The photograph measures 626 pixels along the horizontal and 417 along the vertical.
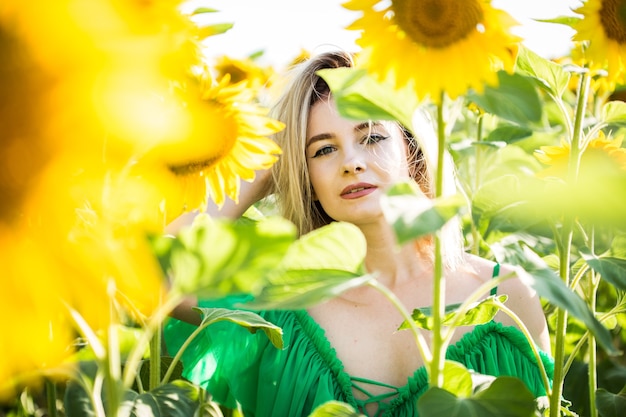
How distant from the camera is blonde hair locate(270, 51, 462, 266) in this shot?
1.49 metres

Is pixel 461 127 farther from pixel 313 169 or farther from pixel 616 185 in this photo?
pixel 616 185

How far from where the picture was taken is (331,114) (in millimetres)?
1436

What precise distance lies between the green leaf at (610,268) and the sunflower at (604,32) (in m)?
0.19

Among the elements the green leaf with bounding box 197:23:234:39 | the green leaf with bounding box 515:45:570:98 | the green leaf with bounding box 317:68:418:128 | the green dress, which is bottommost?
the green dress

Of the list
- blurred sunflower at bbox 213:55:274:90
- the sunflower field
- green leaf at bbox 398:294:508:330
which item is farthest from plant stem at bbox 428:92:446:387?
blurred sunflower at bbox 213:55:274:90

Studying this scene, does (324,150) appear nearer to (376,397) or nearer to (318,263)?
(376,397)

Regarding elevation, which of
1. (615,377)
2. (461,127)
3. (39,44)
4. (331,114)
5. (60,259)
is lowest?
(615,377)

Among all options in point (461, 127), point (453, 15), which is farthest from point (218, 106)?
point (461, 127)

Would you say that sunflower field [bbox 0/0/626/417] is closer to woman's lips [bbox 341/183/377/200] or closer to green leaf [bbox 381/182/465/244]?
green leaf [bbox 381/182/465/244]

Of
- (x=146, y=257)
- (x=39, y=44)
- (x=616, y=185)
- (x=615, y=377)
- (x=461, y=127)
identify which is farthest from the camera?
(x=461, y=127)

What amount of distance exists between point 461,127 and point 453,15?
174 centimetres

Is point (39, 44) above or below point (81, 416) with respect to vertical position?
above

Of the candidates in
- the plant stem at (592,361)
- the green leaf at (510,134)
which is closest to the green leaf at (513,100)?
the plant stem at (592,361)

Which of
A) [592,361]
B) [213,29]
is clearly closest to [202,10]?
[213,29]
